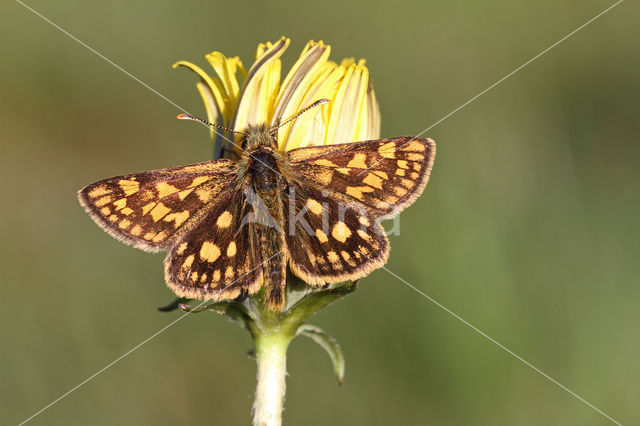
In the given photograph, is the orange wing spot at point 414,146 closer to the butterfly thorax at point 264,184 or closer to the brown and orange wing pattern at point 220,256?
the butterfly thorax at point 264,184

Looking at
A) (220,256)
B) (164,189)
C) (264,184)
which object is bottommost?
(220,256)

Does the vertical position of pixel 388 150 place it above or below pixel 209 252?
above

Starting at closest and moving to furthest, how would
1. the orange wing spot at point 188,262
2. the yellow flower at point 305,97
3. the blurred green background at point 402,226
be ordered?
the orange wing spot at point 188,262
the yellow flower at point 305,97
the blurred green background at point 402,226

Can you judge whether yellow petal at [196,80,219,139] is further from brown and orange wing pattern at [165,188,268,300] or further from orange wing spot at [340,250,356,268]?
orange wing spot at [340,250,356,268]

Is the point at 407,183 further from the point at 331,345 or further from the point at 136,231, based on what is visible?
the point at 136,231

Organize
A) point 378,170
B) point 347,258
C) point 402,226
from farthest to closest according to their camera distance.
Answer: point 402,226 < point 378,170 < point 347,258

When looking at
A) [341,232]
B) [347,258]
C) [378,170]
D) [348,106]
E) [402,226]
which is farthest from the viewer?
[402,226]

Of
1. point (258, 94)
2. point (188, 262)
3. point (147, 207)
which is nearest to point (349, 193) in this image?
point (258, 94)

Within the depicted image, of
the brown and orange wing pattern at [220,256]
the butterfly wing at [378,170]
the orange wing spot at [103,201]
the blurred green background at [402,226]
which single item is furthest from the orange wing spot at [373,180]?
the blurred green background at [402,226]
